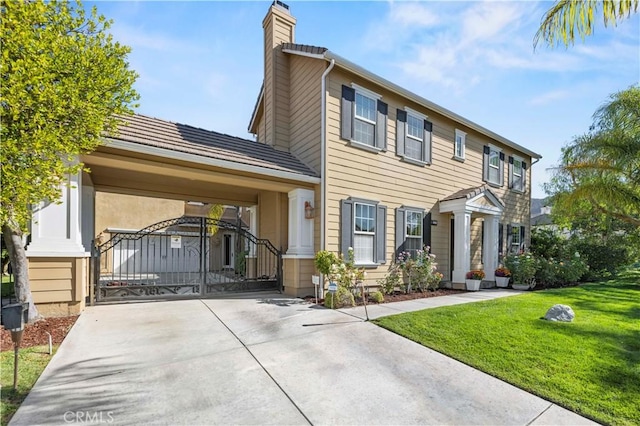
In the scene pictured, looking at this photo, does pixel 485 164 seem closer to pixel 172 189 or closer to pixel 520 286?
pixel 520 286

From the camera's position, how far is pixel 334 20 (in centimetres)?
817

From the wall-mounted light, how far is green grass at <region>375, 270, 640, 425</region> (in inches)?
138

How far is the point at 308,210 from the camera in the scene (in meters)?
8.74

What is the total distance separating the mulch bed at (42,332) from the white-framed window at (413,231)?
850 centimetres

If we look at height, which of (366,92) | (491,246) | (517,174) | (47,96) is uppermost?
(366,92)

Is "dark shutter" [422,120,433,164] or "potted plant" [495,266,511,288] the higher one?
"dark shutter" [422,120,433,164]

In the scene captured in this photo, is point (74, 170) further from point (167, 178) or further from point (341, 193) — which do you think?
point (341, 193)

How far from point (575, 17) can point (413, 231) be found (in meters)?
6.69

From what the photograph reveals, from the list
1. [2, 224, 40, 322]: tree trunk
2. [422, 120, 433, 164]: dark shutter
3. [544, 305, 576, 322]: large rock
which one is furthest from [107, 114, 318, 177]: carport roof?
[544, 305, 576, 322]: large rock

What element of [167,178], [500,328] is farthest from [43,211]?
[500,328]

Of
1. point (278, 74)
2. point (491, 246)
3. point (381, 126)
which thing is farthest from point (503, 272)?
point (278, 74)

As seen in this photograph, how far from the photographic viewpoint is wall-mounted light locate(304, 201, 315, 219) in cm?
872

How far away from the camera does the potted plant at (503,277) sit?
1151 cm

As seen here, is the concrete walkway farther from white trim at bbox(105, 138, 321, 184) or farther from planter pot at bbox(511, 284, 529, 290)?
planter pot at bbox(511, 284, 529, 290)
